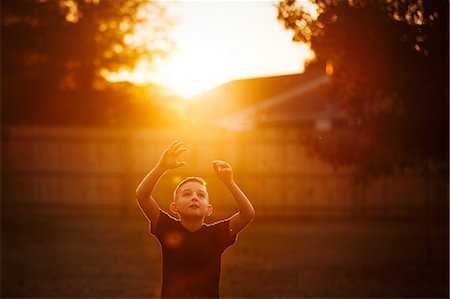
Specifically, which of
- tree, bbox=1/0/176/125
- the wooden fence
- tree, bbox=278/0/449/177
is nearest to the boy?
tree, bbox=278/0/449/177

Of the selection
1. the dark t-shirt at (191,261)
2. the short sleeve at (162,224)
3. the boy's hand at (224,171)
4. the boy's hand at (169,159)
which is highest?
the boy's hand at (169,159)

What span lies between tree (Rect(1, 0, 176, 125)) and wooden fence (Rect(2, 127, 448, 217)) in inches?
148

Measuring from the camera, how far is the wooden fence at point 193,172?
1733cm

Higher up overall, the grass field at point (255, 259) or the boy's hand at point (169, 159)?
the boy's hand at point (169, 159)

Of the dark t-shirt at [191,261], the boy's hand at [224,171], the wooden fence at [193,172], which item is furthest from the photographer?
the wooden fence at [193,172]

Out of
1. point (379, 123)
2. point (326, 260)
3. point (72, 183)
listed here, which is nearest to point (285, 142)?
point (72, 183)

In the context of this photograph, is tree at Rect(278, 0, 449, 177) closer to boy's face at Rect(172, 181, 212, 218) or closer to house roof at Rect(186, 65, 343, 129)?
boy's face at Rect(172, 181, 212, 218)

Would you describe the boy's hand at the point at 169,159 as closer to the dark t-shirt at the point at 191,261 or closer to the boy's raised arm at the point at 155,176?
the boy's raised arm at the point at 155,176

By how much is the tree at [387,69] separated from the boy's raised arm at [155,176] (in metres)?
5.31

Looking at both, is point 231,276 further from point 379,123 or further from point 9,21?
point 9,21

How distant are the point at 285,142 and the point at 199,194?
13.4 meters

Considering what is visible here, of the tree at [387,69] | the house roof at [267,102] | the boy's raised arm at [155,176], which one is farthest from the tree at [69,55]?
the boy's raised arm at [155,176]

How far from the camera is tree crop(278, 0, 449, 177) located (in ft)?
29.5

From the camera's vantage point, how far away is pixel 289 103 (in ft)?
99.3
